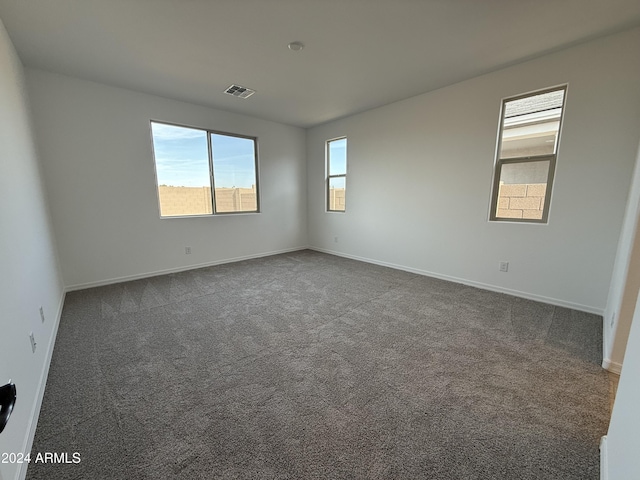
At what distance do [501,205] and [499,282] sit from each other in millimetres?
997

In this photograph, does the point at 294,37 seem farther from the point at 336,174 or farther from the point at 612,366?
the point at 612,366

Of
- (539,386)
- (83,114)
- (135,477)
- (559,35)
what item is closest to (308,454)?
(135,477)

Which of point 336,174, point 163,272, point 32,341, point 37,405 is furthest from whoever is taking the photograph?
point 336,174

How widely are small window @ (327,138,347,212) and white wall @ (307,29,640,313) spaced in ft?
0.70

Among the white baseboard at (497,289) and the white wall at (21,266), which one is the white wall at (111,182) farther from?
the white baseboard at (497,289)

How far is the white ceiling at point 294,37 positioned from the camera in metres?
2.04

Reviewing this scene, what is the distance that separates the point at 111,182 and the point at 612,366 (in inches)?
222

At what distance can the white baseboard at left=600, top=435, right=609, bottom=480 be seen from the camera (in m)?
1.13

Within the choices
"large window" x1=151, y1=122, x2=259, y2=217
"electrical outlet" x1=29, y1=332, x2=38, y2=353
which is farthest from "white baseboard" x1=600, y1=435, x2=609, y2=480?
"large window" x1=151, y1=122, x2=259, y2=217

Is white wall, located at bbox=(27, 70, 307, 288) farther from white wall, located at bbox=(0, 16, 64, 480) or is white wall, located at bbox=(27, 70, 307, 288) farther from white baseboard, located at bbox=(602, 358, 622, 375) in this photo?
white baseboard, located at bbox=(602, 358, 622, 375)

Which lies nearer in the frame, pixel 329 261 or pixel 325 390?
Answer: pixel 325 390

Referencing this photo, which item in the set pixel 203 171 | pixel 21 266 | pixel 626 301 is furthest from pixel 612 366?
pixel 203 171

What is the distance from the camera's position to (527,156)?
3.06 m

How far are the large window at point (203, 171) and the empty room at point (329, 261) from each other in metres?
0.04
